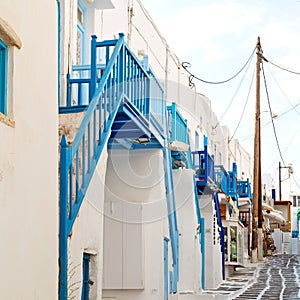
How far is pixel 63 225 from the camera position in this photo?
22.0ft

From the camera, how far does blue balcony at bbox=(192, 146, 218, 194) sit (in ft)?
56.2

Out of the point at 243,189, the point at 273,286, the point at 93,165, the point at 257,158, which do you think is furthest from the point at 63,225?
the point at 243,189

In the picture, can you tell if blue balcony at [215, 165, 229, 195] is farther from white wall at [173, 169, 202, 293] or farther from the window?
the window

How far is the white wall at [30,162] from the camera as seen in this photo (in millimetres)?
5160

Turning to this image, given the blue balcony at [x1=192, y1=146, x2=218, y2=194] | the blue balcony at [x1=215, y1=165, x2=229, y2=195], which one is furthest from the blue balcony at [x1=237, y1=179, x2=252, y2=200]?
the blue balcony at [x1=192, y1=146, x2=218, y2=194]

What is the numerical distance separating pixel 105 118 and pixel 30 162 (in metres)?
2.58

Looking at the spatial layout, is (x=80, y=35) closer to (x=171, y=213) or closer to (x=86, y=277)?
(x=171, y=213)

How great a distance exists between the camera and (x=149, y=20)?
1689 centimetres

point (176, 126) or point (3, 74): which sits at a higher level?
point (176, 126)

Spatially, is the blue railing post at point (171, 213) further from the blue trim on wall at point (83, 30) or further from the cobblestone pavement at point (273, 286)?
the cobblestone pavement at point (273, 286)

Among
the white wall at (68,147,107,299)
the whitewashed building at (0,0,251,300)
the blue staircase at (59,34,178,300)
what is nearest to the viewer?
the whitewashed building at (0,0,251,300)

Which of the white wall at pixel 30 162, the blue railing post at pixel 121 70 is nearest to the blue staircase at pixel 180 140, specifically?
the blue railing post at pixel 121 70

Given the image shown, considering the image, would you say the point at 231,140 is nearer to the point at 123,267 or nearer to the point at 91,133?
the point at 123,267

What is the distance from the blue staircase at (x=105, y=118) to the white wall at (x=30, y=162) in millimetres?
466
